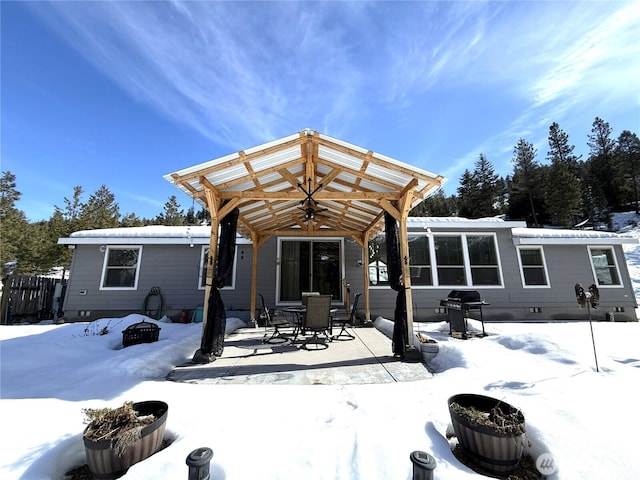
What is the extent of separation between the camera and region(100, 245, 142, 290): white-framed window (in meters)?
8.43

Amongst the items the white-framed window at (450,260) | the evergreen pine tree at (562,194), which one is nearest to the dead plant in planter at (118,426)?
the white-framed window at (450,260)

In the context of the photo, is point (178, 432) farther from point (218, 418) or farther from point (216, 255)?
point (216, 255)

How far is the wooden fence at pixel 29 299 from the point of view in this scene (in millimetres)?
7867

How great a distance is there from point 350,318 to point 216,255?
14.4ft

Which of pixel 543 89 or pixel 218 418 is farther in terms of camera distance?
pixel 543 89

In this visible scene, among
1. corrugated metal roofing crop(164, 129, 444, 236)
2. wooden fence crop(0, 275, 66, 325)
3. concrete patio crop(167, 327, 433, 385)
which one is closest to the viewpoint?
concrete patio crop(167, 327, 433, 385)

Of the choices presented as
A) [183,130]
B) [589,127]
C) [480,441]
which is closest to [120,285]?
[183,130]

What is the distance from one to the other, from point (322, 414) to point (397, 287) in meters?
2.72

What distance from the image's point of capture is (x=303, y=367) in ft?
12.4

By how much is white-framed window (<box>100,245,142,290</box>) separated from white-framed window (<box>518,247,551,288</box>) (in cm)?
1271

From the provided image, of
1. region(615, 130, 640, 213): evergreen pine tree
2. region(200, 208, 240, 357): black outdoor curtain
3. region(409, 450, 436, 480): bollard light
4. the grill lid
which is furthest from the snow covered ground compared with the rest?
region(615, 130, 640, 213): evergreen pine tree

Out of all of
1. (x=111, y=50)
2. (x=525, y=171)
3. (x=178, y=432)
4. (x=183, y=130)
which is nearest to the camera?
(x=178, y=432)

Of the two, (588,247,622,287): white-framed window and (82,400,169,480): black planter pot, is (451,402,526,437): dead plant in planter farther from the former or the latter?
(588,247,622,287): white-framed window

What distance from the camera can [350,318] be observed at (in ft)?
24.3
